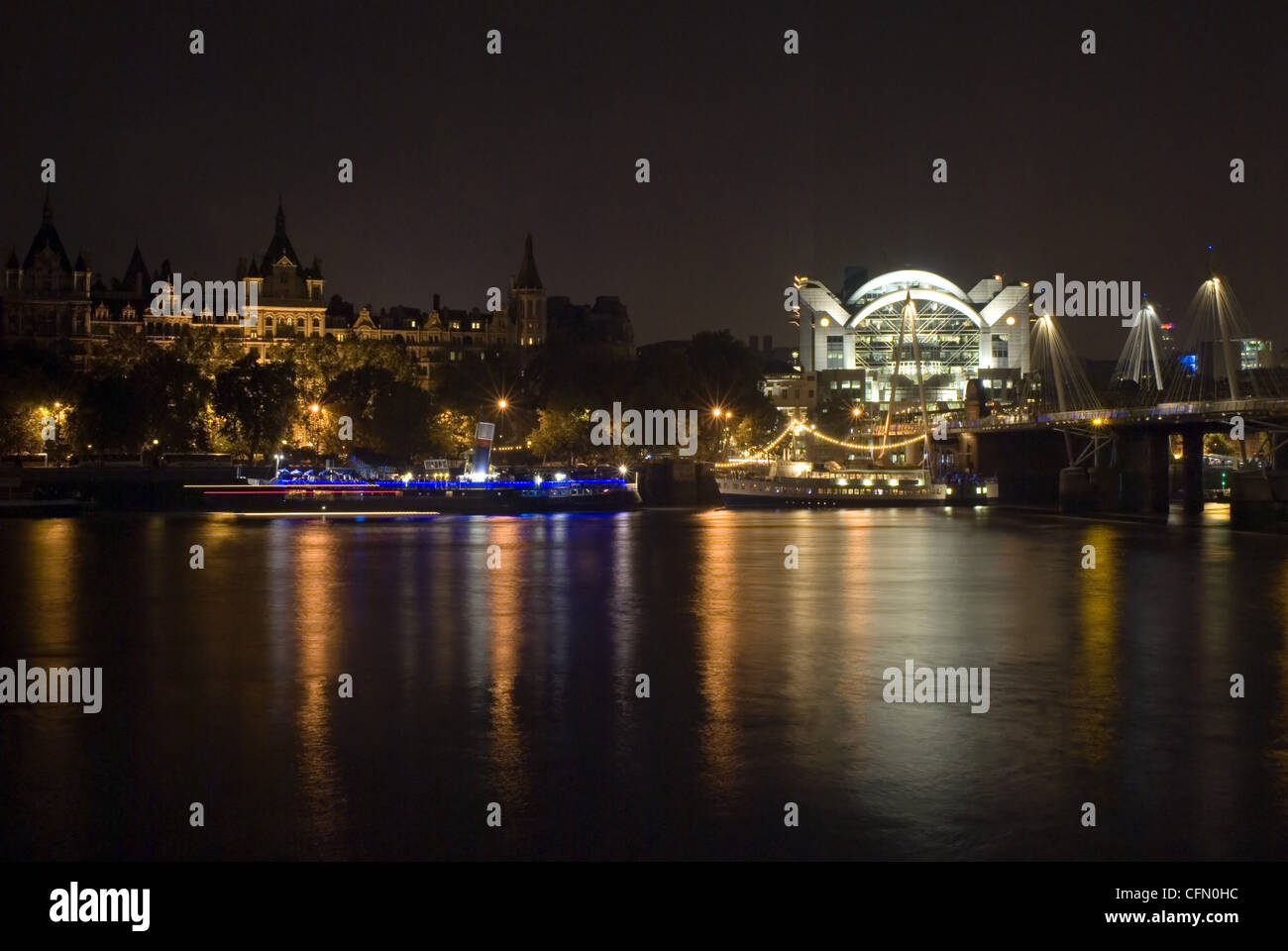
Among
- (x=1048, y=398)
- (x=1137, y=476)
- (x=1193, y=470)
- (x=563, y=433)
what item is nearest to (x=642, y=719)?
(x=1193, y=470)

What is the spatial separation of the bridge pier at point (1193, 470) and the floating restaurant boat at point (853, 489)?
1712cm

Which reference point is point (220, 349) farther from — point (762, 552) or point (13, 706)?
point (13, 706)

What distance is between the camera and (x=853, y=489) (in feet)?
314

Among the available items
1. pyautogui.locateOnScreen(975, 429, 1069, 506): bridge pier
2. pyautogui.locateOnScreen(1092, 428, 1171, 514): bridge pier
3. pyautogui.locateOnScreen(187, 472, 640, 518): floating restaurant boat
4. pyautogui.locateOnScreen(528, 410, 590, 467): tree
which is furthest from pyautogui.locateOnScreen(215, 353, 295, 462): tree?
pyautogui.locateOnScreen(1092, 428, 1171, 514): bridge pier

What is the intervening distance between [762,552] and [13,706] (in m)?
29.0

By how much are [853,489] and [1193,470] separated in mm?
25112

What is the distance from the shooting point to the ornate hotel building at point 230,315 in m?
161

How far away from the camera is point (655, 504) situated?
84.6m

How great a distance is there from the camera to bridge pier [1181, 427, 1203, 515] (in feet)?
249

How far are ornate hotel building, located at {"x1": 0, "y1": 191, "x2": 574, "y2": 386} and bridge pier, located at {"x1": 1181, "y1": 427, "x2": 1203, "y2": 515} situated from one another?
286ft

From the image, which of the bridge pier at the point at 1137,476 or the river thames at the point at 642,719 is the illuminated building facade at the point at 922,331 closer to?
the bridge pier at the point at 1137,476

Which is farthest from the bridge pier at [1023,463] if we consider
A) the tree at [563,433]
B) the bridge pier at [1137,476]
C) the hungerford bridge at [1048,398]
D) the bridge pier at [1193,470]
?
the tree at [563,433]

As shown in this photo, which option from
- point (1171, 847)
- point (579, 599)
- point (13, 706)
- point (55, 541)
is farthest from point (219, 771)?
point (55, 541)
